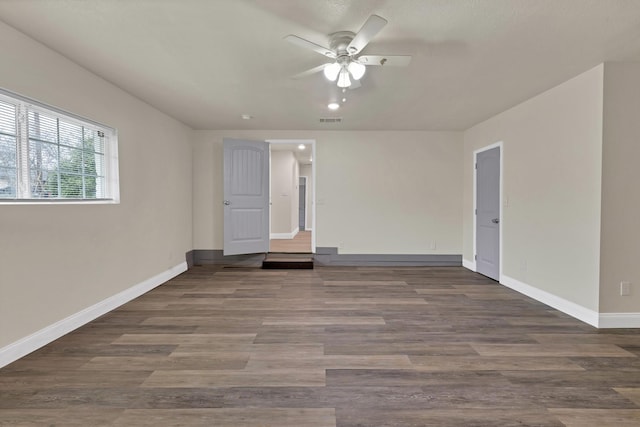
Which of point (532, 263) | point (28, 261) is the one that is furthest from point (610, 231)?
point (28, 261)

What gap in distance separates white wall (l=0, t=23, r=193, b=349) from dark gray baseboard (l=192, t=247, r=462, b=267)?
28.3 inches

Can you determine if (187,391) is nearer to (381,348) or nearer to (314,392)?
(314,392)

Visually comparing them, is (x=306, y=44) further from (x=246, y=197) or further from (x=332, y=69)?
(x=246, y=197)

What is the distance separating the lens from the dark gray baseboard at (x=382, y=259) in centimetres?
550

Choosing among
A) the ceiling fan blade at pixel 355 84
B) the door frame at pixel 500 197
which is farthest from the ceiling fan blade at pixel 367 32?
the door frame at pixel 500 197

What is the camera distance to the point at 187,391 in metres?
1.88

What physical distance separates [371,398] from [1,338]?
8.48ft

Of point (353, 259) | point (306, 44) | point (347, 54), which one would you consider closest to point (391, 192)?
point (353, 259)

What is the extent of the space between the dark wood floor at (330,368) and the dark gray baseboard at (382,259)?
193 cm

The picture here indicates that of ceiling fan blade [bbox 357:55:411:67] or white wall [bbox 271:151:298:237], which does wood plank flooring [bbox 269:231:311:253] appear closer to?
white wall [bbox 271:151:298:237]

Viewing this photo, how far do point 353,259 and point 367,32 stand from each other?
411cm

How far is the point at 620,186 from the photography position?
2.83 meters

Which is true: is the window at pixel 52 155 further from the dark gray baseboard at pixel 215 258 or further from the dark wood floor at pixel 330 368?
the dark gray baseboard at pixel 215 258

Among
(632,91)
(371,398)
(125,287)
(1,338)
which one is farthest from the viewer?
(125,287)
